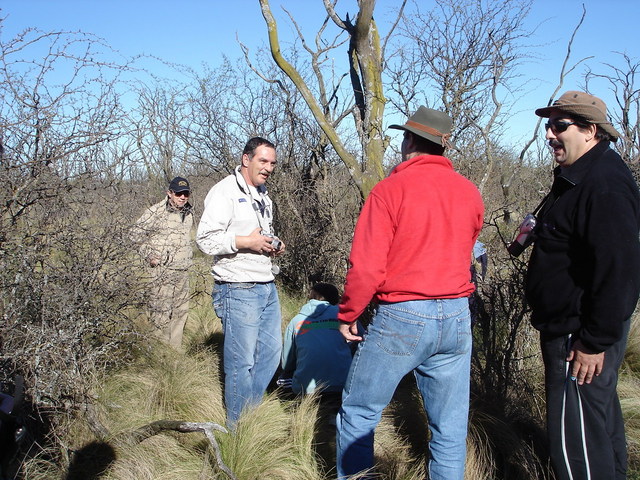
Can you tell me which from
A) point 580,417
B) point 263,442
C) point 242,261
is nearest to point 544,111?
point 580,417

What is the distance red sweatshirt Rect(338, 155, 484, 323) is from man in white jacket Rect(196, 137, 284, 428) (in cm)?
106

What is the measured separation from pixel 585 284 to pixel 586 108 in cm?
72

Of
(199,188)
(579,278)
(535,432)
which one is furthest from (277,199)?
(579,278)

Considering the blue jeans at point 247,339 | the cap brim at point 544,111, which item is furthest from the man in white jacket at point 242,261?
the cap brim at point 544,111

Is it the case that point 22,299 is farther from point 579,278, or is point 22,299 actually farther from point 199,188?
point 199,188

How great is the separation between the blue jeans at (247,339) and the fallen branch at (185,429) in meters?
0.40

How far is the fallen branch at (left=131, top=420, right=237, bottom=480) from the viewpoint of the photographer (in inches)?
109

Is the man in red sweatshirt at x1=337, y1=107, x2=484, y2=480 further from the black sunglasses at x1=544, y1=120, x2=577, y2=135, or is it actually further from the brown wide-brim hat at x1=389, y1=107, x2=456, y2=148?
the black sunglasses at x1=544, y1=120, x2=577, y2=135

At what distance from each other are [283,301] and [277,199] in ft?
4.52

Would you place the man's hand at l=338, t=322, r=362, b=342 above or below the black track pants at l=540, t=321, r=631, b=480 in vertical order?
above

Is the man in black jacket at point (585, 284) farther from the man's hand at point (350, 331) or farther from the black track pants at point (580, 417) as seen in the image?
the man's hand at point (350, 331)

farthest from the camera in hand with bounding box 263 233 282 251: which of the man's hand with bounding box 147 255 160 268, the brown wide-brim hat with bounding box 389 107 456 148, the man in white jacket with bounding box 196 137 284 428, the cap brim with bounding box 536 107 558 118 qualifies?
the cap brim with bounding box 536 107 558 118

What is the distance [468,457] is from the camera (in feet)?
9.51

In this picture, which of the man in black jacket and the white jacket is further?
the white jacket
